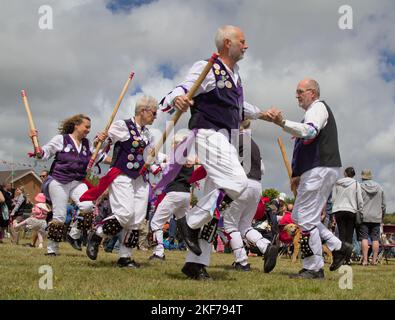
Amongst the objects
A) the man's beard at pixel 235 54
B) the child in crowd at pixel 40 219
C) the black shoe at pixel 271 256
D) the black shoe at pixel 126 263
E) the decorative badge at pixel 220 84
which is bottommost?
the black shoe at pixel 126 263

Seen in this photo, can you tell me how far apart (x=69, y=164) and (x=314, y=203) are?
12.2 ft

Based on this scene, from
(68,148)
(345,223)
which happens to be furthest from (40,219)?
(345,223)

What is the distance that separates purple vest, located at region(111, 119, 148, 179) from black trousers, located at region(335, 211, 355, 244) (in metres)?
5.08

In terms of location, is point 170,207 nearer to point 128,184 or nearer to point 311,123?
point 128,184


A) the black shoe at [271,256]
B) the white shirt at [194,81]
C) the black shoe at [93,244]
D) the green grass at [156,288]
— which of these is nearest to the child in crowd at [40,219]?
the black shoe at [93,244]

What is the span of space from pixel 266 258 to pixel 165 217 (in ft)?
9.62

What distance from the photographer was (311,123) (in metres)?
5.26

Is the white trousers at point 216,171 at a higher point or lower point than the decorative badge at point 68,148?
lower

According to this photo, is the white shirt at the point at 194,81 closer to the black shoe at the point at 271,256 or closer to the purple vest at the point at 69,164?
the black shoe at the point at 271,256

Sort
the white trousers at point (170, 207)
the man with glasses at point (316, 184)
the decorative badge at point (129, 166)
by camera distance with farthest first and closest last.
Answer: the white trousers at point (170, 207), the decorative badge at point (129, 166), the man with glasses at point (316, 184)

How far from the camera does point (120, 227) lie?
20.4 ft

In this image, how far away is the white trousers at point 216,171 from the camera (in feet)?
15.1
